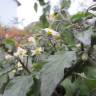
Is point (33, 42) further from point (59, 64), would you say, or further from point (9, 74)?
point (59, 64)

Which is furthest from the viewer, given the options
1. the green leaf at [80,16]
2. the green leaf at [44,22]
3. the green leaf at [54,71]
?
the green leaf at [44,22]

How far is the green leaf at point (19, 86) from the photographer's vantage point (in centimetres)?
65

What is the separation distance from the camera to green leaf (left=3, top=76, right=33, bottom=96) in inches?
25.6

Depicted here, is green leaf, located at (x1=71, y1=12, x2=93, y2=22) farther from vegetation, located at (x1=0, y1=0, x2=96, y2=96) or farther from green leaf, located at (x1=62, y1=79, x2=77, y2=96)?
green leaf, located at (x1=62, y1=79, x2=77, y2=96)

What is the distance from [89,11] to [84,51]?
0.49 ft

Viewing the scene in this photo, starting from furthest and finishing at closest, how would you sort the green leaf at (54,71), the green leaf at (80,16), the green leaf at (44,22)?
1. the green leaf at (44,22)
2. the green leaf at (80,16)
3. the green leaf at (54,71)

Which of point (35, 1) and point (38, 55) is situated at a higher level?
point (35, 1)

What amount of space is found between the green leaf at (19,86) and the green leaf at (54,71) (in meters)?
0.05

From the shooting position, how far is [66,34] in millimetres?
730

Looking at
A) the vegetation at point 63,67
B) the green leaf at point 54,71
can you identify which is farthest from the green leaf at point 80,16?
the green leaf at point 54,71

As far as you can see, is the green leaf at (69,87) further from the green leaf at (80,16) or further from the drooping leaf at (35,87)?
the green leaf at (80,16)

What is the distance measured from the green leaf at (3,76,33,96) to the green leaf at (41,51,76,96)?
0.05 meters

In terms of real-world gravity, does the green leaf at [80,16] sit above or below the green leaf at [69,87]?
above

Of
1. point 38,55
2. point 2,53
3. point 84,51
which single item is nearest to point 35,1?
point 2,53
